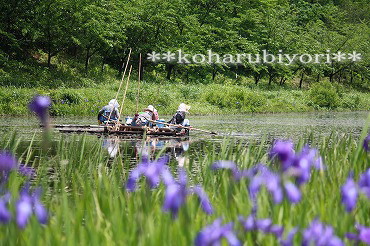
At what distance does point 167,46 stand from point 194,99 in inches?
287

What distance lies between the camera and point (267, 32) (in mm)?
52375

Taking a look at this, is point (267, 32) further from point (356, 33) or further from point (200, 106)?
point (200, 106)

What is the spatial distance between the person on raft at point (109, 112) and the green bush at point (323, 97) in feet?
87.7

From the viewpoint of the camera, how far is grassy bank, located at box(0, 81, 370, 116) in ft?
84.9

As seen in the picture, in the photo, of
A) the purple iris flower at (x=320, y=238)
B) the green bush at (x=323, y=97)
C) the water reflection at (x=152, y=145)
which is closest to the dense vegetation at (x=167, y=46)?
the green bush at (x=323, y=97)

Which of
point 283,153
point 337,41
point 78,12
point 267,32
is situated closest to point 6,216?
point 283,153

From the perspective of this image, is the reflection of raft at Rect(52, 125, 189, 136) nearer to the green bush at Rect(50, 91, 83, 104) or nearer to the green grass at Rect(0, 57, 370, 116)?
the green grass at Rect(0, 57, 370, 116)

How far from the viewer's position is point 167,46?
134ft

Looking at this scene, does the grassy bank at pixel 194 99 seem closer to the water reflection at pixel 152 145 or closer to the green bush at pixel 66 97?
the green bush at pixel 66 97

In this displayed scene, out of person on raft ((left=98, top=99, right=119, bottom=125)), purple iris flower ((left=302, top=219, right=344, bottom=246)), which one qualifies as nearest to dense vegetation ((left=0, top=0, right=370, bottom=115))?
person on raft ((left=98, top=99, right=119, bottom=125))

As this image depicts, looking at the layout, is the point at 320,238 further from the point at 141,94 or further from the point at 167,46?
the point at 167,46

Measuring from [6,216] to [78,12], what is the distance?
30.7 metres

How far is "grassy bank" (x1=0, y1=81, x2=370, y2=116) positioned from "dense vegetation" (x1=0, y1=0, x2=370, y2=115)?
9 cm

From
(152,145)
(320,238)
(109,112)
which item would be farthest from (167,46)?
(320,238)
